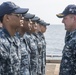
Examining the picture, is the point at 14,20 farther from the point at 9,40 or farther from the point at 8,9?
the point at 9,40

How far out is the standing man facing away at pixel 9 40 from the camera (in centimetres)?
577

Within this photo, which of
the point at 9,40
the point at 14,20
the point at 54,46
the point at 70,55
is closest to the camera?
the point at 70,55

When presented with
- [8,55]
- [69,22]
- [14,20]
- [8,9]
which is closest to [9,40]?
[8,55]

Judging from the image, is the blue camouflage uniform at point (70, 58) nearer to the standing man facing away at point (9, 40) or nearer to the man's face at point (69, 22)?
the man's face at point (69, 22)

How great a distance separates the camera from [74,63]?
5.75m

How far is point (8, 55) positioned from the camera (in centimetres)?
581

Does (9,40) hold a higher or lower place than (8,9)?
lower

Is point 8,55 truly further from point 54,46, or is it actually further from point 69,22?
point 54,46

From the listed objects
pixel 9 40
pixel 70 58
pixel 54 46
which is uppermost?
pixel 9 40

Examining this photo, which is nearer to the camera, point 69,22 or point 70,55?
point 70,55

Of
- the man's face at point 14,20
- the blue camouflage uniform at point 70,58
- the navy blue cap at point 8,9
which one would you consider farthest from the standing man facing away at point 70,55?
the navy blue cap at point 8,9

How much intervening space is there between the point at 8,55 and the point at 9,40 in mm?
277

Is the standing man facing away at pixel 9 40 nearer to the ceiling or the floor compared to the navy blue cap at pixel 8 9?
nearer to the floor

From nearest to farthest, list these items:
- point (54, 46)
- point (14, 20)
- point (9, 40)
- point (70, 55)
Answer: point (70, 55), point (9, 40), point (14, 20), point (54, 46)
